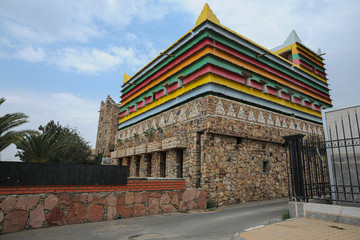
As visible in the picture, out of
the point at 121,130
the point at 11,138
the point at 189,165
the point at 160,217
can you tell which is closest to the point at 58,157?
the point at 121,130

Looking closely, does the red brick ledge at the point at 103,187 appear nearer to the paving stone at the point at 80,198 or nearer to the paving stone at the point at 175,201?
the paving stone at the point at 80,198

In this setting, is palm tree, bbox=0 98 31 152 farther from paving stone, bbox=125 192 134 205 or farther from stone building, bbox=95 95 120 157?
stone building, bbox=95 95 120 157

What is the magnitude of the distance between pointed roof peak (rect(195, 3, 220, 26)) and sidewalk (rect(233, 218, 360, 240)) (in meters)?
11.0

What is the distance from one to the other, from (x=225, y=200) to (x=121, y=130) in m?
13.0

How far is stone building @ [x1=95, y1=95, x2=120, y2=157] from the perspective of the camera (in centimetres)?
2683

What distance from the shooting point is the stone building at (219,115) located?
36.6ft

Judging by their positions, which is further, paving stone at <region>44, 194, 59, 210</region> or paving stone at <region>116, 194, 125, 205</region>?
paving stone at <region>116, 194, 125, 205</region>

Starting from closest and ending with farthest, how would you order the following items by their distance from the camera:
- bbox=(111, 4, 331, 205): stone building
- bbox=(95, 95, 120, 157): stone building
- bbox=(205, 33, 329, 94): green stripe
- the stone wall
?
the stone wall < bbox=(111, 4, 331, 205): stone building < bbox=(205, 33, 329, 94): green stripe < bbox=(95, 95, 120, 157): stone building

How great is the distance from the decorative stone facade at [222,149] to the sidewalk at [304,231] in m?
5.25

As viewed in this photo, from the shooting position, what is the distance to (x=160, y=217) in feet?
25.8

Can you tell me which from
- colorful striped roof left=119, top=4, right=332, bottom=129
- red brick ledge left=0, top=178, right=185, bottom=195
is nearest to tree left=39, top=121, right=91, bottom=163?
colorful striped roof left=119, top=4, right=332, bottom=129

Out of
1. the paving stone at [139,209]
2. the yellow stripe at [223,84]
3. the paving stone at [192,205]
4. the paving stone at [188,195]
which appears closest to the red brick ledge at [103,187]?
the paving stone at [188,195]

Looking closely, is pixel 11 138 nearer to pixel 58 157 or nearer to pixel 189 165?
pixel 189 165

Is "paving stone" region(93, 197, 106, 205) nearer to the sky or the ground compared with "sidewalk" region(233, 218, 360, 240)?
nearer to the sky
